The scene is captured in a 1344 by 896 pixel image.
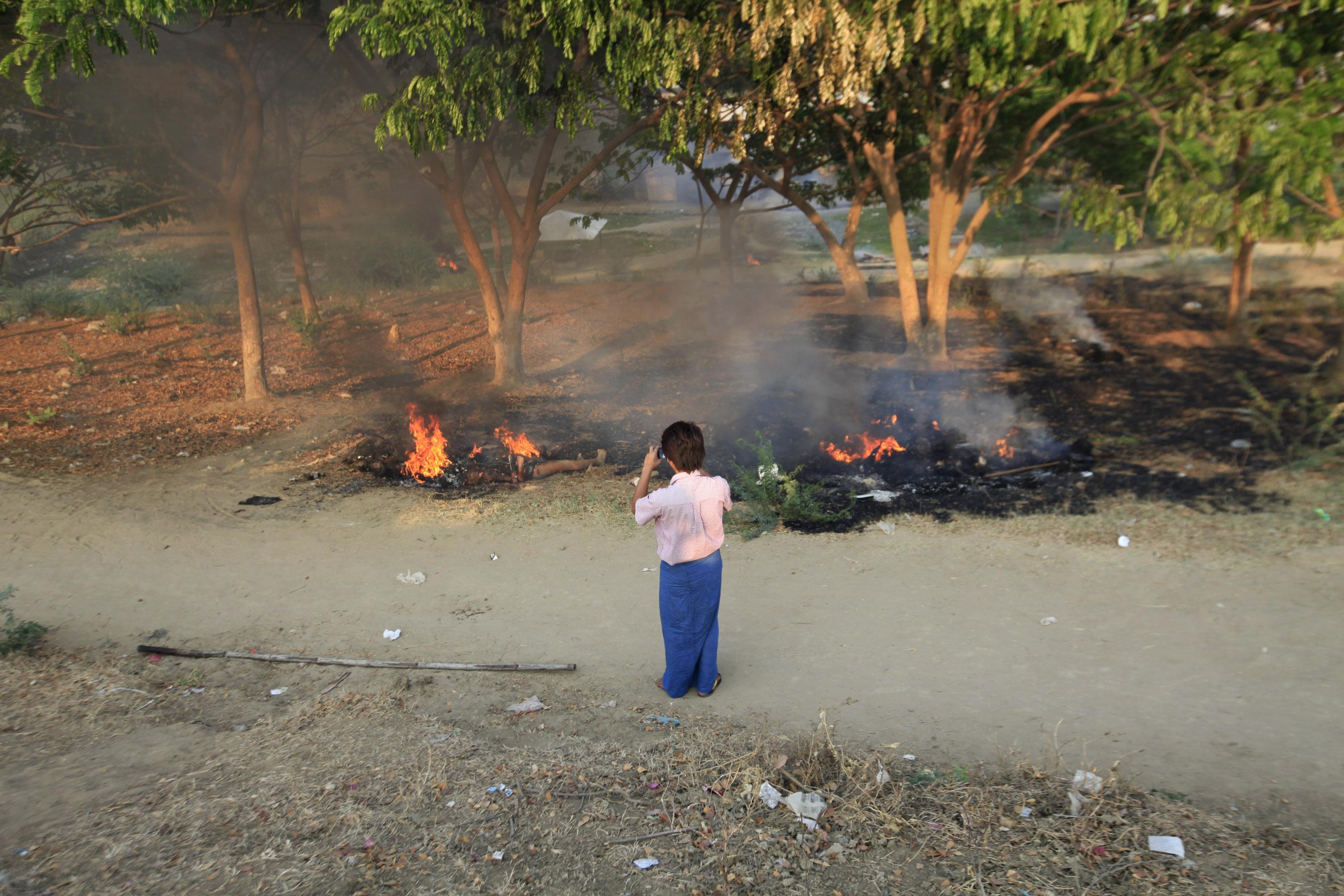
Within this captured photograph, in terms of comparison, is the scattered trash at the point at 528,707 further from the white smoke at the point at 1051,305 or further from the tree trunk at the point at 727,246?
the tree trunk at the point at 727,246

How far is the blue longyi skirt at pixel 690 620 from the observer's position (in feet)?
13.1

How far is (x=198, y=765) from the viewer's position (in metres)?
3.54

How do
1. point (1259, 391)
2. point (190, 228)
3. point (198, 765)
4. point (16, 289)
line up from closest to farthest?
point (198, 765)
point (1259, 391)
point (16, 289)
point (190, 228)

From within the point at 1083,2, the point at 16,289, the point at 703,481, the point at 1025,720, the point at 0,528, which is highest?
the point at 1083,2

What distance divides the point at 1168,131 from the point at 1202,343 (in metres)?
4.80

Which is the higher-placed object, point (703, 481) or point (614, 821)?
point (703, 481)

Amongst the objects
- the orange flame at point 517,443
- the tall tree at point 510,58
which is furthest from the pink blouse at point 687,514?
the orange flame at point 517,443

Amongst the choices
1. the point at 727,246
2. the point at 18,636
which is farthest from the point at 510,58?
the point at 727,246

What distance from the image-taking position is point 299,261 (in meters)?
13.9

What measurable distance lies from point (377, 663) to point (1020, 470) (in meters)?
6.01

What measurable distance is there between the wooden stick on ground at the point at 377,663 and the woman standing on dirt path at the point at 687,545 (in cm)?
80

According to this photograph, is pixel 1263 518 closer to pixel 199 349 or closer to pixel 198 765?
pixel 198 765

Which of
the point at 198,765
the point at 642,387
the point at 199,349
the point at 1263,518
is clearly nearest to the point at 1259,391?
the point at 1263,518

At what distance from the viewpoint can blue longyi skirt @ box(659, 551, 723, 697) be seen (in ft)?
13.1
